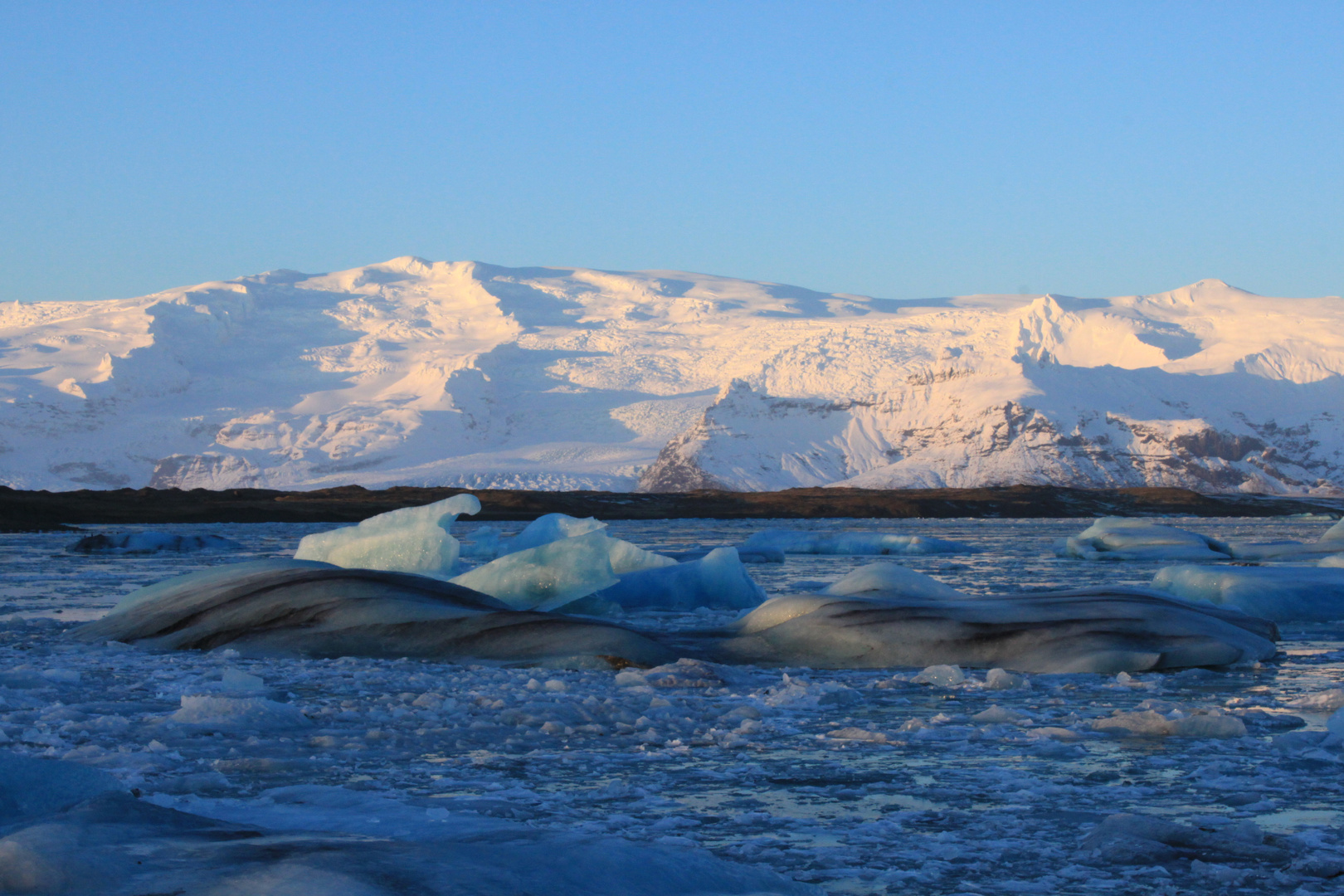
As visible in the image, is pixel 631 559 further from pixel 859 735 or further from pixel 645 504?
pixel 645 504

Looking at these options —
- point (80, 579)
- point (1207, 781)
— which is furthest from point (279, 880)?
point (80, 579)

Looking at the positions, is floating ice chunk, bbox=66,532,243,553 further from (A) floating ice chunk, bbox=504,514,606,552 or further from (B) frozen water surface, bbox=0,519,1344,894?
(B) frozen water surface, bbox=0,519,1344,894

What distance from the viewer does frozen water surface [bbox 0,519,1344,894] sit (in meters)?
4.44

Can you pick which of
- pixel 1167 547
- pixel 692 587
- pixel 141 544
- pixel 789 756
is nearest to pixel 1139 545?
pixel 1167 547

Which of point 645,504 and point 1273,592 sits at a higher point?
point 1273,592

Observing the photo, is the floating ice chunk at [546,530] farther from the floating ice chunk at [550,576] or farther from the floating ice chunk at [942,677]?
the floating ice chunk at [942,677]

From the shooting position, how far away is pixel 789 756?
621 cm

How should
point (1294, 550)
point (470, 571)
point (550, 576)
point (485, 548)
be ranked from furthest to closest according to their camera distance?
point (485, 548), point (1294, 550), point (470, 571), point (550, 576)

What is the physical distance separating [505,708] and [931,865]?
3632 millimetres

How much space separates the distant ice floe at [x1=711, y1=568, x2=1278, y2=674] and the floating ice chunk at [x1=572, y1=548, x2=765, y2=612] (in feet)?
14.3

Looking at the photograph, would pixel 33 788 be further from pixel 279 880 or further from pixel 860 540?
pixel 860 540

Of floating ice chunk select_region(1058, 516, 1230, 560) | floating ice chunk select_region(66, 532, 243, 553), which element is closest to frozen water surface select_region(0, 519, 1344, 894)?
floating ice chunk select_region(1058, 516, 1230, 560)

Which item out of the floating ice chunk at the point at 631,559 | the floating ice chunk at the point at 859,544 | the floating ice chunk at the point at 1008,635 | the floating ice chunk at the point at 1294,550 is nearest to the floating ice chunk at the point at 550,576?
the floating ice chunk at the point at 1008,635

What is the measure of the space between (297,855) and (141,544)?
3118 cm
